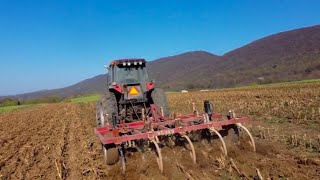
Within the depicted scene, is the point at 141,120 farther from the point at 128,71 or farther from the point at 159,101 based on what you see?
the point at 128,71

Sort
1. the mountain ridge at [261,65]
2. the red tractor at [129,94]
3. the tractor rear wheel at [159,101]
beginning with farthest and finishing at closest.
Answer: the mountain ridge at [261,65] < the tractor rear wheel at [159,101] < the red tractor at [129,94]

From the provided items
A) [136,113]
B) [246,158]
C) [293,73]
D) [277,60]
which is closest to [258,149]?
[246,158]

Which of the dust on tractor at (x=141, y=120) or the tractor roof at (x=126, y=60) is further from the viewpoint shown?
the tractor roof at (x=126, y=60)

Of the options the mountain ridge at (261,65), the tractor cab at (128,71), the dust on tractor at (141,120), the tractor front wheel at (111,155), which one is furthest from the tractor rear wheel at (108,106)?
the mountain ridge at (261,65)

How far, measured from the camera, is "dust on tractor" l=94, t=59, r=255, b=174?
5.92 meters

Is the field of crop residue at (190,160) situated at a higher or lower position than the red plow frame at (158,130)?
lower

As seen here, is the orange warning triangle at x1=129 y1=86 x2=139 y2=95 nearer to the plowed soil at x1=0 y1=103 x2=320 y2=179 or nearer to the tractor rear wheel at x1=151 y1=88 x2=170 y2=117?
the tractor rear wheel at x1=151 y1=88 x2=170 y2=117

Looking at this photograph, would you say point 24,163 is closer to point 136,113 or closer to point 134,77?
point 136,113

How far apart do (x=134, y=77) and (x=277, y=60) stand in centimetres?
7968

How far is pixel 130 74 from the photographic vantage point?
8672mm

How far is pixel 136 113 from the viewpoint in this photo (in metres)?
8.23

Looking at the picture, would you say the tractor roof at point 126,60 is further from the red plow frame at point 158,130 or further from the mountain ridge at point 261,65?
the mountain ridge at point 261,65

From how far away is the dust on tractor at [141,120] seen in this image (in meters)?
5.92

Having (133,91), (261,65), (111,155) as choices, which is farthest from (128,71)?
(261,65)
